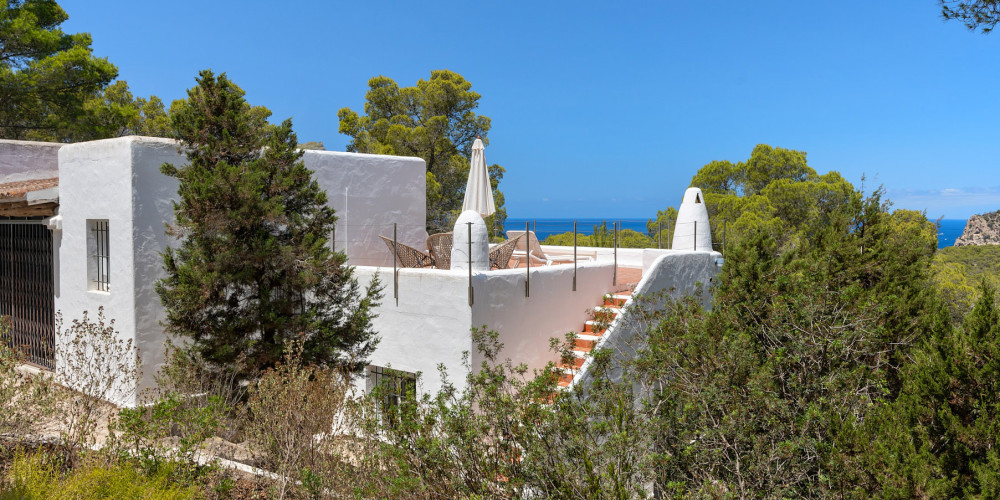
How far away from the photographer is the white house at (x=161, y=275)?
8.72m

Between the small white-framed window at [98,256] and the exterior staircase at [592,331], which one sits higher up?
the small white-framed window at [98,256]

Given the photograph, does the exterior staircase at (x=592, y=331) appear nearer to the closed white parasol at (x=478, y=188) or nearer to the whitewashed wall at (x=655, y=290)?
the whitewashed wall at (x=655, y=290)

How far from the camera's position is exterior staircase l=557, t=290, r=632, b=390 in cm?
873

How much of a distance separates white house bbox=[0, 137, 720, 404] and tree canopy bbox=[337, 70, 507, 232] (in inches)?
567

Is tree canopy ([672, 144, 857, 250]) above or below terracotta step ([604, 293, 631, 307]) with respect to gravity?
above

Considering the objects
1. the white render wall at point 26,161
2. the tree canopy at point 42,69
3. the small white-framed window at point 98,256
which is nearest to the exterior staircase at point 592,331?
the small white-framed window at point 98,256

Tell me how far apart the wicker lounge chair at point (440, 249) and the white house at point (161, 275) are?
52.5 inches

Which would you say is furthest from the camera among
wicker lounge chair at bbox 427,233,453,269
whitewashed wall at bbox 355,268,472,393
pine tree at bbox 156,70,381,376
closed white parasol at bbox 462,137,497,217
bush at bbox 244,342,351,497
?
closed white parasol at bbox 462,137,497,217

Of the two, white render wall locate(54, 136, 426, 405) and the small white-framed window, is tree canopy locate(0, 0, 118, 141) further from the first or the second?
the small white-framed window

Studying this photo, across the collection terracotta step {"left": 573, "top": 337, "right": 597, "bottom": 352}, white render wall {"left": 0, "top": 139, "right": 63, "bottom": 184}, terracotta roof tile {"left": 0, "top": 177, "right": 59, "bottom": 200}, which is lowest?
terracotta step {"left": 573, "top": 337, "right": 597, "bottom": 352}

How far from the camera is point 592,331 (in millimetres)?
9930

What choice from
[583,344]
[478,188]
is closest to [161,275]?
[478,188]

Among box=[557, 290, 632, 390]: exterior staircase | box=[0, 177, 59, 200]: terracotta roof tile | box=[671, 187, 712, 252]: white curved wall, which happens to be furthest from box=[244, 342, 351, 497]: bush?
box=[671, 187, 712, 252]: white curved wall

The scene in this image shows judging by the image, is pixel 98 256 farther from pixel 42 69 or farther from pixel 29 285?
pixel 42 69
